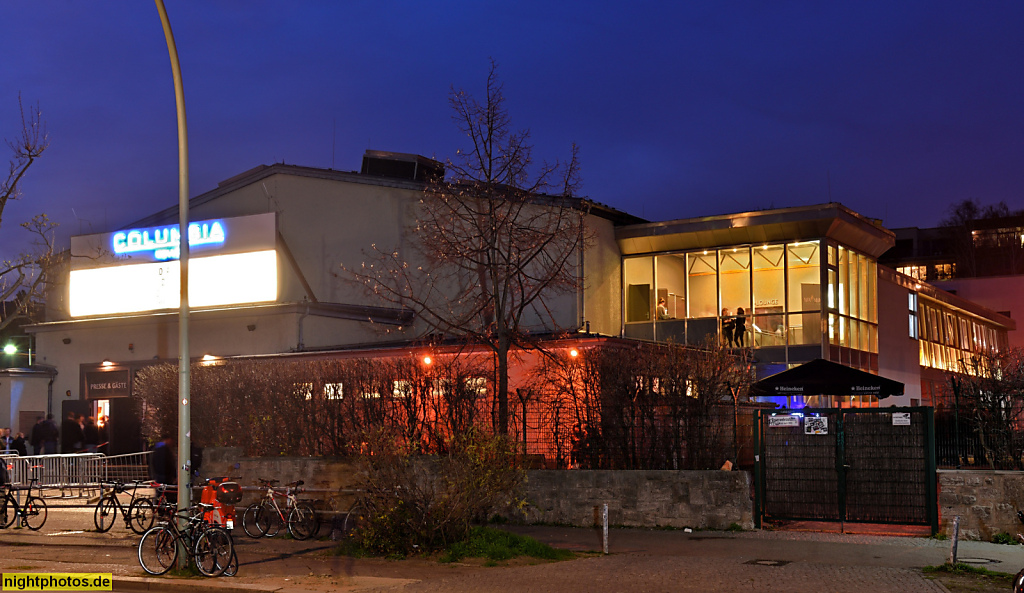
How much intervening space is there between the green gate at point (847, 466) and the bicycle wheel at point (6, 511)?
13299 mm

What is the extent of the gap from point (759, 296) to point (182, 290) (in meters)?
22.8

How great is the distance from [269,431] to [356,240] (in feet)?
42.3

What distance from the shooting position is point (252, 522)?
57.4 feet

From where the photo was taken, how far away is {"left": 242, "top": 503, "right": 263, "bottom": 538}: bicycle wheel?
16734 mm

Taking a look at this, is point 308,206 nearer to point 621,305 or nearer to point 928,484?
point 621,305

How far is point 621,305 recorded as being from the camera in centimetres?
3338

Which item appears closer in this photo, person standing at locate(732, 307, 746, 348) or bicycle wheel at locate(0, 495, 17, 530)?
bicycle wheel at locate(0, 495, 17, 530)

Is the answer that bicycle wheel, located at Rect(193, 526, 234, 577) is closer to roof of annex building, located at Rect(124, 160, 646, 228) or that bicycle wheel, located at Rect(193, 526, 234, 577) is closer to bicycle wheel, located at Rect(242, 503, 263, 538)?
bicycle wheel, located at Rect(242, 503, 263, 538)

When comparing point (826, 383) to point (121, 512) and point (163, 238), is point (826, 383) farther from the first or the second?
point (163, 238)

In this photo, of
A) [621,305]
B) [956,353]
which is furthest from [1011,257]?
[621,305]

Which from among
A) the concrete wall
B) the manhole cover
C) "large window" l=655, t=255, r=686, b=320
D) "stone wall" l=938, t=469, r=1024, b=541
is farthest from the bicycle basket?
the concrete wall

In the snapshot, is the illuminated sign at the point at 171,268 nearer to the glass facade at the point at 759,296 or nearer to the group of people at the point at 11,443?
the group of people at the point at 11,443

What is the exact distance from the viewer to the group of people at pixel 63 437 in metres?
28.4

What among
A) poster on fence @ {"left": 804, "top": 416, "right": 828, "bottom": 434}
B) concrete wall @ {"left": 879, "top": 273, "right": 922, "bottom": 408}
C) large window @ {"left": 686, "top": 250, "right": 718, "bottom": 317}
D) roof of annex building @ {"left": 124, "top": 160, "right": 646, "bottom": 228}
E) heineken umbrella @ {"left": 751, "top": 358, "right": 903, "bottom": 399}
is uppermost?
roof of annex building @ {"left": 124, "top": 160, "right": 646, "bottom": 228}
